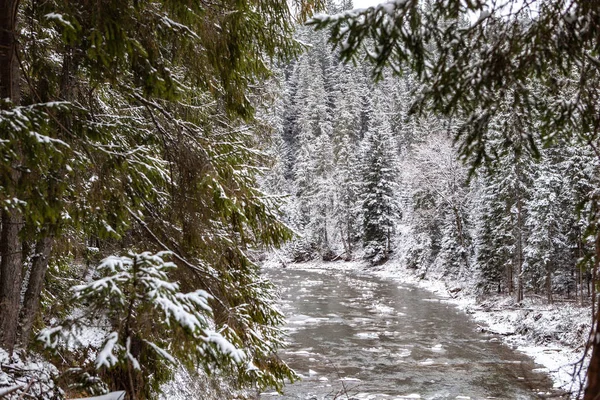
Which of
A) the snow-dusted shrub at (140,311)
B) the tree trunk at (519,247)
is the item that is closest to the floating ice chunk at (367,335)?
the tree trunk at (519,247)

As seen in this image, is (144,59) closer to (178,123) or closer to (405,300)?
(178,123)

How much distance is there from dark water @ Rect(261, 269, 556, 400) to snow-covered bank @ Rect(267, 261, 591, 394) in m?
0.59

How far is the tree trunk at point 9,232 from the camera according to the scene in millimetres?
3920

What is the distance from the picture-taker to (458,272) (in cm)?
3000

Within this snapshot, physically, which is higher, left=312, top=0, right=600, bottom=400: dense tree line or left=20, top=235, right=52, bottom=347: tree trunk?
left=312, top=0, right=600, bottom=400: dense tree line

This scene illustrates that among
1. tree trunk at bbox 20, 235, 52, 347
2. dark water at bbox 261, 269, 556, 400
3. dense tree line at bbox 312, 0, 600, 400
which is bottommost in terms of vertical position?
dark water at bbox 261, 269, 556, 400

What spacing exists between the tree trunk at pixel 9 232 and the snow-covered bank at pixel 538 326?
11.6 metres

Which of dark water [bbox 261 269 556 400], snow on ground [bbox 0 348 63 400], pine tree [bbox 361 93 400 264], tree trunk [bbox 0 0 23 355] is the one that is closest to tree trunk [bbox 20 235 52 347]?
tree trunk [bbox 0 0 23 355]

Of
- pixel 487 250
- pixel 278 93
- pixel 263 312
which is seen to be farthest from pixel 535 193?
pixel 263 312

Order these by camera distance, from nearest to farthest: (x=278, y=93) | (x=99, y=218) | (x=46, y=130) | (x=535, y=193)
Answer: (x=46, y=130)
(x=99, y=218)
(x=278, y=93)
(x=535, y=193)

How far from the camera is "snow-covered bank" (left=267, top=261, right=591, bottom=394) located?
1420cm

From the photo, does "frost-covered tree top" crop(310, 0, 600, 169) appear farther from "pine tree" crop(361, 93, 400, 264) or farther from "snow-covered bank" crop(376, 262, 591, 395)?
"pine tree" crop(361, 93, 400, 264)

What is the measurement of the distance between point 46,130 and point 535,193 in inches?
903

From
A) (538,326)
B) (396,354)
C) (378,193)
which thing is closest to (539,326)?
(538,326)
